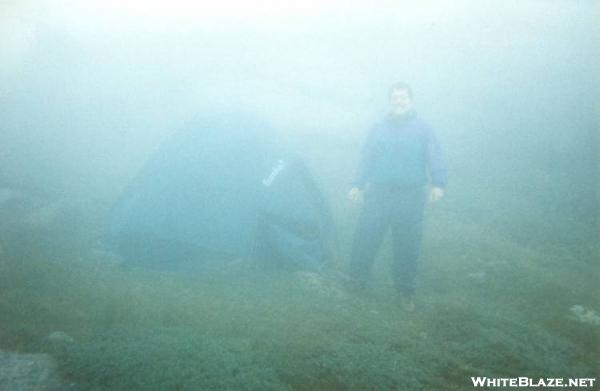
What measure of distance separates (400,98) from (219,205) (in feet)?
6.92

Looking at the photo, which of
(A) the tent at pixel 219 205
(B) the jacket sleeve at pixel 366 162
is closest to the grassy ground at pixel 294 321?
(A) the tent at pixel 219 205

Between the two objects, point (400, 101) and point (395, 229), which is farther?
point (395, 229)

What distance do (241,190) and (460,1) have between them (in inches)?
344

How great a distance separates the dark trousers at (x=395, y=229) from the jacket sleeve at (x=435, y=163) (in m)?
0.21

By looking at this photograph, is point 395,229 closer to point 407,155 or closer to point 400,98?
point 407,155

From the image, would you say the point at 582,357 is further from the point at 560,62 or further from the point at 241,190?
the point at 560,62

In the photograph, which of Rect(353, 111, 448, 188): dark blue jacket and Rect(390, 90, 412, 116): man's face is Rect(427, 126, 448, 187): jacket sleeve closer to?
Rect(353, 111, 448, 188): dark blue jacket

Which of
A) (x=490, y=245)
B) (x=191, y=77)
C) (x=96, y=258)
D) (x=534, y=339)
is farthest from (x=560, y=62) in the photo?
(x=96, y=258)

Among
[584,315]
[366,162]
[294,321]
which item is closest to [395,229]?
[366,162]

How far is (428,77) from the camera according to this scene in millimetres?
11484

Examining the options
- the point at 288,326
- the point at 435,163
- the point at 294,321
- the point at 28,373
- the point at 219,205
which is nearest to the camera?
the point at 28,373

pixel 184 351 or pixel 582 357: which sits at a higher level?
pixel 184 351

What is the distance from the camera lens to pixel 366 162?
5289mm

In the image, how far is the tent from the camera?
527 cm
